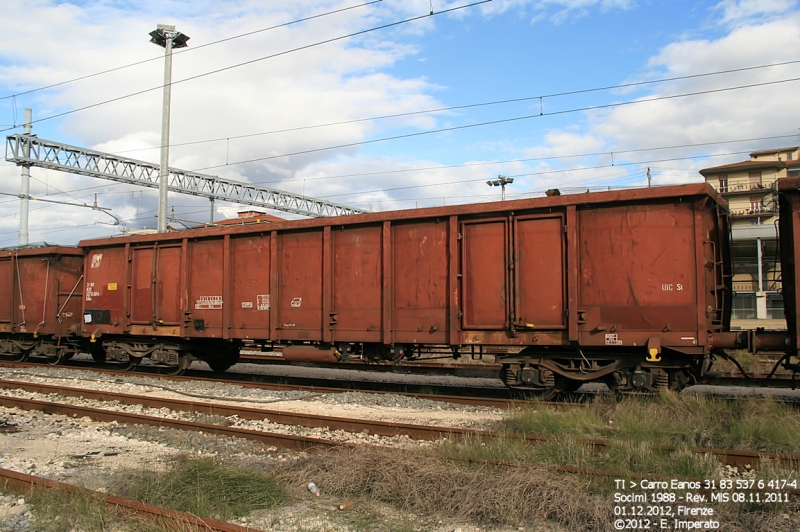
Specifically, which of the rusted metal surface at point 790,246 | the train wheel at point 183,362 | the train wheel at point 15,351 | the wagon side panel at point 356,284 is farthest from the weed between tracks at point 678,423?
the train wheel at point 15,351

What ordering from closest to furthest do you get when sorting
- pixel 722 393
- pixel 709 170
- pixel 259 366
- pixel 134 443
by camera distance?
pixel 134 443 < pixel 722 393 < pixel 259 366 < pixel 709 170

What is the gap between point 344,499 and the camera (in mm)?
5266

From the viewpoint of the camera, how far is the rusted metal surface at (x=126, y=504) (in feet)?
13.7

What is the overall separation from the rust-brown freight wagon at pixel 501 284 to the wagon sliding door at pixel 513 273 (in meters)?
0.02

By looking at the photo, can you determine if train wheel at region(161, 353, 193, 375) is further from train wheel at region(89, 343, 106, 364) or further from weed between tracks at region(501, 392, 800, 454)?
weed between tracks at region(501, 392, 800, 454)

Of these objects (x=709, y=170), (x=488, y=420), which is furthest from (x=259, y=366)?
(x=709, y=170)

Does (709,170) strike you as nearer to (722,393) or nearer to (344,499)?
(722,393)

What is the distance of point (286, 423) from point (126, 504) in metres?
3.86

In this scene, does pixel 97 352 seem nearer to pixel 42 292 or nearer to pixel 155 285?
pixel 42 292

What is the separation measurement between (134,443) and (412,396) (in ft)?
15.3

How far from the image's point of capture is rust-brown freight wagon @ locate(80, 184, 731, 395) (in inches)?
326

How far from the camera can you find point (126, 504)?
4.64 metres

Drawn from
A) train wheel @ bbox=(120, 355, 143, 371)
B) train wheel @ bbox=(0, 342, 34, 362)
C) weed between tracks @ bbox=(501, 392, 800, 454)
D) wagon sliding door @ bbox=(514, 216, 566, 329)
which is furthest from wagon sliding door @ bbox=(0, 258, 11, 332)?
weed between tracks @ bbox=(501, 392, 800, 454)

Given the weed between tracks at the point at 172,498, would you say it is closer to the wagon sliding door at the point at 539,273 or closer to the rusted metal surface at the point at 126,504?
the rusted metal surface at the point at 126,504
